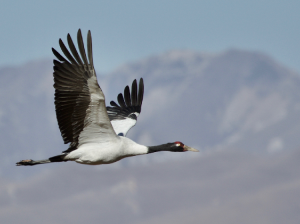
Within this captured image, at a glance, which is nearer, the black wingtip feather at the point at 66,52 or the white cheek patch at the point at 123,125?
the black wingtip feather at the point at 66,52

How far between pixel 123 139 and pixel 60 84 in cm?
252

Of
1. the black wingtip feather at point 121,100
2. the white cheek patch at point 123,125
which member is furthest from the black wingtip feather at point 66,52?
the black wingtip feather at point 121,100

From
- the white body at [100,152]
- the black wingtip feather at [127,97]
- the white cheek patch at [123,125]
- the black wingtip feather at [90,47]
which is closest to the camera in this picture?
the black wingtip feather at [90,47]

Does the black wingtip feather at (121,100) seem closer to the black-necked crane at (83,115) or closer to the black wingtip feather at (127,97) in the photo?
the black wingtip feather at (127,97)

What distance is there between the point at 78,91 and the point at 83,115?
725mm

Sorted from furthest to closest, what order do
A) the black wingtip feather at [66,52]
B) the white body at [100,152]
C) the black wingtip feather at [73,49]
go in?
the white body at [100,152]
the black wingtip feather at [66,52]
the black wingtip feather at [73,49]

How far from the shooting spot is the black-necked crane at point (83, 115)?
14.1 metres

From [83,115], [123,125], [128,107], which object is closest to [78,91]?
[83,115]

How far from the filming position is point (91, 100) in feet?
46.5

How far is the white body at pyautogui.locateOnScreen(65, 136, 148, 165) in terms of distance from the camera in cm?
1512

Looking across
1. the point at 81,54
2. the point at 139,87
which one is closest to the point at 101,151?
the point at 81,54

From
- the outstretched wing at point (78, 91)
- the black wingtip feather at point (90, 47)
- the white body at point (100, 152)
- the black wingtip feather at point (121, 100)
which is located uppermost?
the black wingtip feather at point (121, 100)

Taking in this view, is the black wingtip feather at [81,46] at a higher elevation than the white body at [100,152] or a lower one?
higher

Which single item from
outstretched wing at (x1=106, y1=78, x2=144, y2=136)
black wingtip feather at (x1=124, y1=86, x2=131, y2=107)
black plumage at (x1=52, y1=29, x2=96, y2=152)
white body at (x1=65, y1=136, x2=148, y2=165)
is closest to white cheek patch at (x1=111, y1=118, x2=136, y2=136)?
outstretched wing at (x1=106, y1=78, x2=144, y2=136)
